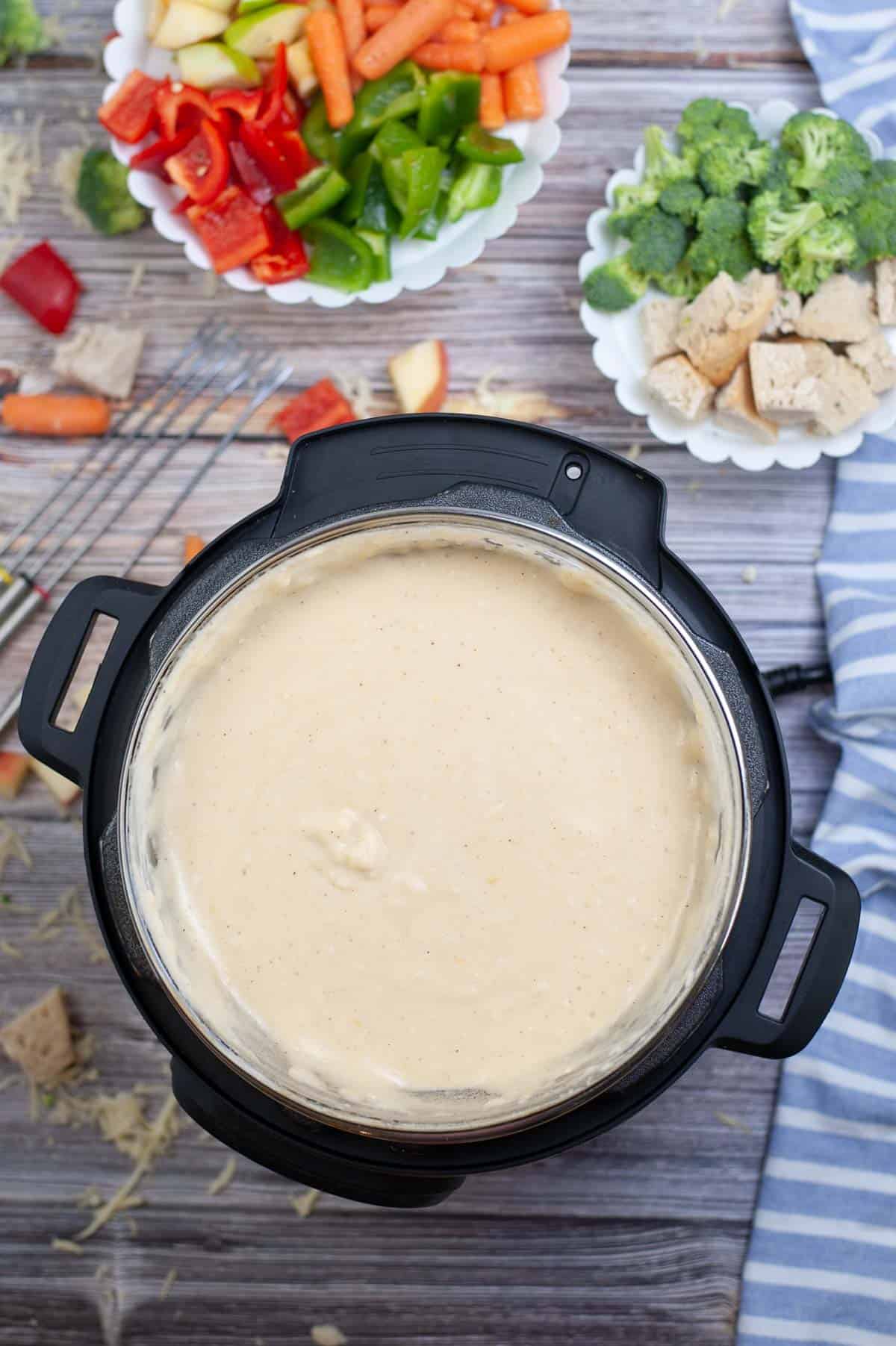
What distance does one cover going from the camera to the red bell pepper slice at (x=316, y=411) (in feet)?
5.31

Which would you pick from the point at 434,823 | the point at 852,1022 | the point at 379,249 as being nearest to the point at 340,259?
the point at 379,249

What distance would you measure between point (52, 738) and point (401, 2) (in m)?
1.10

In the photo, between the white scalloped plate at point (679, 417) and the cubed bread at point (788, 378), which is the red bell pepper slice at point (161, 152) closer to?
the white scalloped plate at point (679, 417)

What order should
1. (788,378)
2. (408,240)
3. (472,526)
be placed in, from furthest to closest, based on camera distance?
(408,240), (788,378), (472,526)

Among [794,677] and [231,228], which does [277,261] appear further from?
[794,677]

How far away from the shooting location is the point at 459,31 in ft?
5.03

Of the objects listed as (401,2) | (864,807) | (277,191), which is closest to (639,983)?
(864,807)

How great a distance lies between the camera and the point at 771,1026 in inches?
46.9

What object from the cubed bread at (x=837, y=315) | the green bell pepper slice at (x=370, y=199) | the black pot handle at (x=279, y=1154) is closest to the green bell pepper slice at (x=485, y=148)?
the green bell pepper slice at (x=370, y=199)

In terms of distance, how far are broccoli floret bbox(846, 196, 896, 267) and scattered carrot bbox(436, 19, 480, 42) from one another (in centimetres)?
57

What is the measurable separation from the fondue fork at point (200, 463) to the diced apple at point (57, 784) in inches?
3.3

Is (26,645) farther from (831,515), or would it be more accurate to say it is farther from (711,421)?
(831,515)

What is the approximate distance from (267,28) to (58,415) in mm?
603

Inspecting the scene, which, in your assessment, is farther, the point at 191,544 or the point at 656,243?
the point at 191,544
